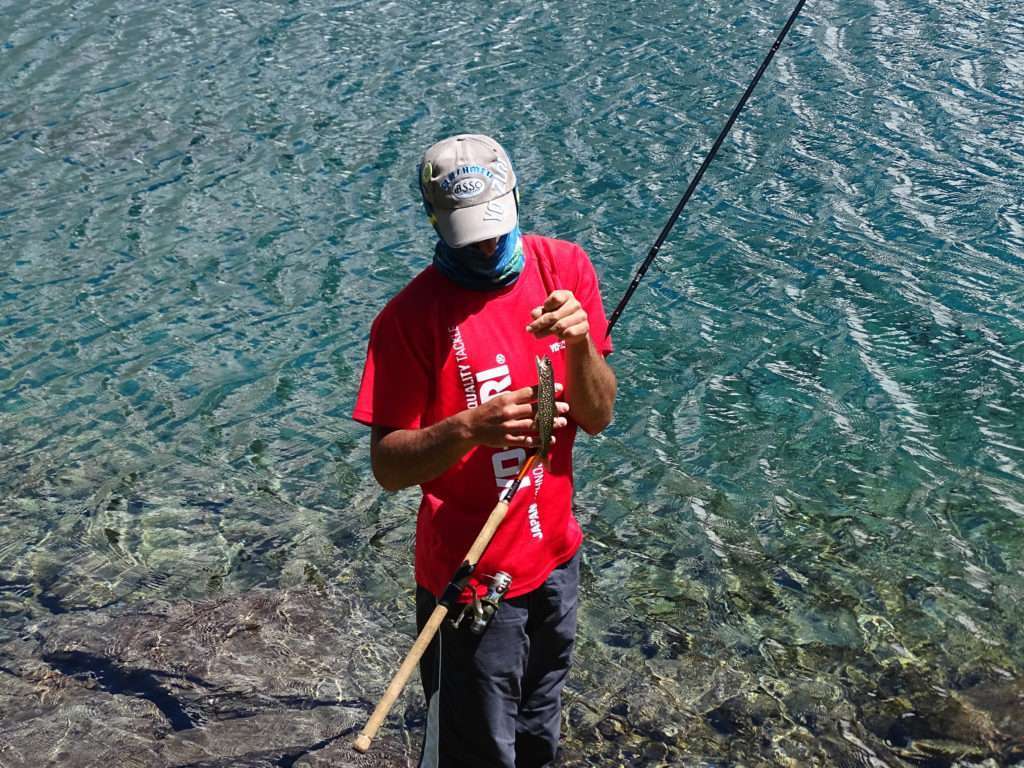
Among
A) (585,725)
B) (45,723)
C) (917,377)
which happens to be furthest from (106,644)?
(917,377)

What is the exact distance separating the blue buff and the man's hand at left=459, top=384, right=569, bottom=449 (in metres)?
0.35

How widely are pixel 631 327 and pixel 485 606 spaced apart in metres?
5.39

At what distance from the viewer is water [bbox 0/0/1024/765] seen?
567 centimetres

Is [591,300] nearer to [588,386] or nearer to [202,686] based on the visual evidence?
[588,386]

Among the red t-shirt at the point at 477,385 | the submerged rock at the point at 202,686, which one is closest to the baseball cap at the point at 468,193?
the red t-shirt at the point at 477,385

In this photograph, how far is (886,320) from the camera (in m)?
8.42

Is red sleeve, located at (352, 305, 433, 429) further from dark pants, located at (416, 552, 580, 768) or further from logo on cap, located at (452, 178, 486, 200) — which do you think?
dark pants, located at (416, 552, 580, 768)

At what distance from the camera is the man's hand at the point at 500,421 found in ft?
10.6

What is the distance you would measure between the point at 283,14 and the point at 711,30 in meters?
5.55

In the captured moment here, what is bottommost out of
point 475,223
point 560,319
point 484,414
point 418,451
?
point 418,451

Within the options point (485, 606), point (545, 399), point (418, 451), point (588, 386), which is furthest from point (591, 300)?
point (485, 606)

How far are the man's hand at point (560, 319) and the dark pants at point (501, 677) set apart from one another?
0.86 metres

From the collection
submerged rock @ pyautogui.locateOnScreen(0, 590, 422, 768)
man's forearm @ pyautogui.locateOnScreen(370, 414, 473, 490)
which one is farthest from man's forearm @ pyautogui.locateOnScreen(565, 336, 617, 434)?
submerged rock @ pyautogui.locateOnScreen(0, 590, 422, 768)

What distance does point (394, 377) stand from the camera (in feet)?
11.3
